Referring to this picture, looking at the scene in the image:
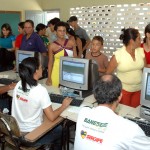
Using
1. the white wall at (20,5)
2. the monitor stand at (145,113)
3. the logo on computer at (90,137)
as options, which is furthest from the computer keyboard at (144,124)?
the white wall at (20,5)

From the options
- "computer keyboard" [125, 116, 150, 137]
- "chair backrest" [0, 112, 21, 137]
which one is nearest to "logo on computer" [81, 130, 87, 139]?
"computer keyboard" [125, 116, 150, 137]

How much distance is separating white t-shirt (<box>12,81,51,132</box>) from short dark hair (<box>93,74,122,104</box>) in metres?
0.70

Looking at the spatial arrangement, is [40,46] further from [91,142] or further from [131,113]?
[91,142]

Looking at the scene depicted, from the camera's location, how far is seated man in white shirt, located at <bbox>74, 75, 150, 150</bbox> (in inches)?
51.9

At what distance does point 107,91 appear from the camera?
1499mm

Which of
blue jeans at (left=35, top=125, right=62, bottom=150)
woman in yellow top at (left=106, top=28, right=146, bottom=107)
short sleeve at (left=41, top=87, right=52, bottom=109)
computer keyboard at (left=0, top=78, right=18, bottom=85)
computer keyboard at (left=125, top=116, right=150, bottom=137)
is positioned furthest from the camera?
computer keyboard at (left=0, top=78, right=18, bottom=85)

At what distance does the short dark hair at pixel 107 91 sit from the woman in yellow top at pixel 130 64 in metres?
1.06

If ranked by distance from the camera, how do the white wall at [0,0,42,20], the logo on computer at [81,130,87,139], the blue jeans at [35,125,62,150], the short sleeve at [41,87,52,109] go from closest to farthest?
1. the logo on computer at [81,130,87,139]
2. the short sleeve at [41,87,52,109]
3. the blue jeans at [35,125,62,150]
4. the white wall at [0,0,42,20]

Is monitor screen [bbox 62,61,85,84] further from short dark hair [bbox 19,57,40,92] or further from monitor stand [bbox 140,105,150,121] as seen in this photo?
monitor stand [bbox 140,105,150,121]

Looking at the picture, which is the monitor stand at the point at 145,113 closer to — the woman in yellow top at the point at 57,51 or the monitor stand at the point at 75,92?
the monitor stand at the point at 75,92

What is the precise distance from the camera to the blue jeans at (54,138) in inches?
89.7

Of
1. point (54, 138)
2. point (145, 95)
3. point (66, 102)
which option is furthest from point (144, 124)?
point (54, 138)

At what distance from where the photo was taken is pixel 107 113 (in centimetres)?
140

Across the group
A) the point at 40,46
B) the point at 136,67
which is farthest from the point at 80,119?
the point at 40,46
